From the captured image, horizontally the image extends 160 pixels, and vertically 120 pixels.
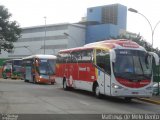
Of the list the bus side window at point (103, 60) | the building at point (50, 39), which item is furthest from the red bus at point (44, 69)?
the building at point (50, 39)

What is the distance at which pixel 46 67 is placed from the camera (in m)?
39.4

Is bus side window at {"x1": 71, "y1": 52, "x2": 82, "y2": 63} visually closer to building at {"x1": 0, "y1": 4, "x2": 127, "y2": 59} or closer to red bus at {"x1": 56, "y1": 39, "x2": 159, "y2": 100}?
red bus at {"x1": 56, "y1": 39, "x2": 159, "y2": 100}

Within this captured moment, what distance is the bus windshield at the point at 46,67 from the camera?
A: 3947 cm

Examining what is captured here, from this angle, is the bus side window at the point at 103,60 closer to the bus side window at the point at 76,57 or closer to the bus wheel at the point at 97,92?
the bus wheel at the point at 97,92

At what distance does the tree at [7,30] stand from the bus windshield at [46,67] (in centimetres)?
1909

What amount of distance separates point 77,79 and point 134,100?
447cm

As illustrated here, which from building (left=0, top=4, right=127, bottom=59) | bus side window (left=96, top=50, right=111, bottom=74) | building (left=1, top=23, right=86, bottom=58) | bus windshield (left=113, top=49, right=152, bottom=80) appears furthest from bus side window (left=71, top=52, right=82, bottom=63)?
building (left=0, top=4, right=127, bottom=59)

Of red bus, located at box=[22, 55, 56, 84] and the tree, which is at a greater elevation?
the tree

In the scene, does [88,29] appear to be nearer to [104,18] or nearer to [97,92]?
[104,18]

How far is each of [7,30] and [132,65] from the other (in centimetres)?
3929

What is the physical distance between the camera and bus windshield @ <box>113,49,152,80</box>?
2066 centimetres

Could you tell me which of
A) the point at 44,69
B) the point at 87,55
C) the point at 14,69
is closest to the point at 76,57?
the point at 87,55

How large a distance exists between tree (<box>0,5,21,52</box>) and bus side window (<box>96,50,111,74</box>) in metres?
36.2

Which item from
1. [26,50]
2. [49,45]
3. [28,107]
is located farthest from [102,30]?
[28,107]
